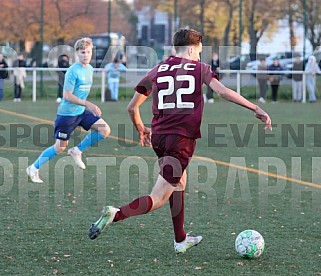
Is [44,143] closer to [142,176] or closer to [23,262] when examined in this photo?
[142,176]

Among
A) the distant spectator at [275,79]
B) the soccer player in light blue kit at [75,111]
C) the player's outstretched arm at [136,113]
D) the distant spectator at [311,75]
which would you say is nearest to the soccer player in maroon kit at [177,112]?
the player's outstretched arm at [136,113]

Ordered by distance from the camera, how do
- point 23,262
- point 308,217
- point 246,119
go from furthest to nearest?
point 246,119
point 308,217
point 23,262

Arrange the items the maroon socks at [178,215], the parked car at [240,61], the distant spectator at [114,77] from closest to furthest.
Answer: the maroon socks at [178,215]
the distant spectator at [114,77]
the parked car at [240,61]

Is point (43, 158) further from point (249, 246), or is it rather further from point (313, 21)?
point (313, 21)

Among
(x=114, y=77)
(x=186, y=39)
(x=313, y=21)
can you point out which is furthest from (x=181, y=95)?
(x=313, y=21)

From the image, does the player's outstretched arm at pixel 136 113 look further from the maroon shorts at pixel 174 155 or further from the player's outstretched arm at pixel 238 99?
the player's outstretched arm at pixel 238 99

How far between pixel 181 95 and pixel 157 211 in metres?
2.24

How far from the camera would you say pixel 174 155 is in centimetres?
612

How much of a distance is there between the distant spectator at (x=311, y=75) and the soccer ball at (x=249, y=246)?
20701mm

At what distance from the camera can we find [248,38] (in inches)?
1217

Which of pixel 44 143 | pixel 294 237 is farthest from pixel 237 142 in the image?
pixel 294 237

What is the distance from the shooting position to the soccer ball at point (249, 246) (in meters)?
6.00

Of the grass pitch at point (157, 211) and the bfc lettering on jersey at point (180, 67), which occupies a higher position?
the bfc lettering on jersey at point (180, 67)

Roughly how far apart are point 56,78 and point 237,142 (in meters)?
13.8
